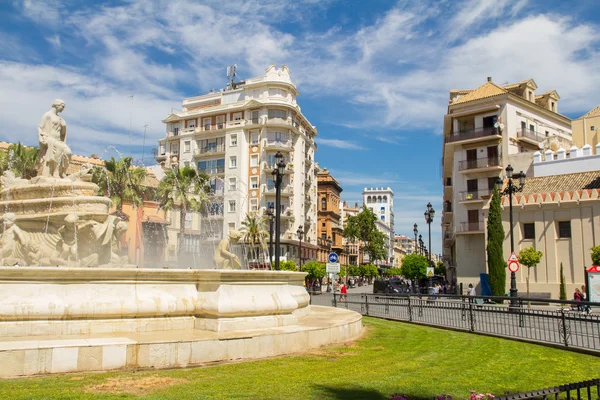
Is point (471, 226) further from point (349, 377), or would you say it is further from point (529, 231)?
point (349, 377)

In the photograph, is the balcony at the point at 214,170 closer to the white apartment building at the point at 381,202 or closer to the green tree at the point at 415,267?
the green tree at the point at 415,267

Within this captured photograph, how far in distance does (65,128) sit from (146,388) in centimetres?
844

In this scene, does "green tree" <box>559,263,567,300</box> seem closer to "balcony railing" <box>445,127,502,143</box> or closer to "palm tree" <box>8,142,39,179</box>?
"balcony railing" <box>445,127,502,143</box>

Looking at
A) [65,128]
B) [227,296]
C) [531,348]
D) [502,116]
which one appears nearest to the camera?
[227,296]

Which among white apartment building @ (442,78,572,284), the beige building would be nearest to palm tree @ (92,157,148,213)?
white apartment building @ (442,78,572,284)

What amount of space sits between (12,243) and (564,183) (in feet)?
101

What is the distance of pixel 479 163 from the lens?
137 ft

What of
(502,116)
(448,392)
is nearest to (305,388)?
(448,392)

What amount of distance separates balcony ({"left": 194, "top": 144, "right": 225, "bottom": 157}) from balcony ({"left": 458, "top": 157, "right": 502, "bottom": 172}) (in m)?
28.1

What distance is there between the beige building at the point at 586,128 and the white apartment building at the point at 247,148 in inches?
1130

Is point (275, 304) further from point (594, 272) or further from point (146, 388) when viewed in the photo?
point (594, 272)

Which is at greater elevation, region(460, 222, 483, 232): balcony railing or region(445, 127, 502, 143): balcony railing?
region(445, 127, 502, 143): balcony railing

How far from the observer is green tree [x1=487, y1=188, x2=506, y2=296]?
100ft

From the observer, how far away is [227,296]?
25.7ft
